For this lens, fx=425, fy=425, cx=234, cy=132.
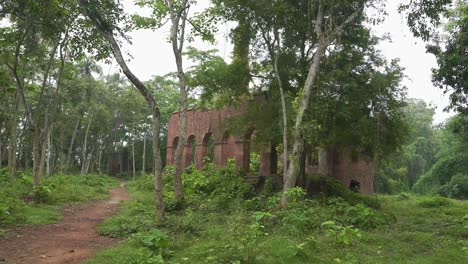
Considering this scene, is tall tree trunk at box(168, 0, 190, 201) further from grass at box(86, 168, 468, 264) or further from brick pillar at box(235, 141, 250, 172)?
brick pillar at box(235, 141, 250, 172)

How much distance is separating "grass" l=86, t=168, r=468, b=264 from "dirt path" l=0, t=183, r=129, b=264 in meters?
0.42

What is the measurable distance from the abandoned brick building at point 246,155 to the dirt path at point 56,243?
7483 millimetres

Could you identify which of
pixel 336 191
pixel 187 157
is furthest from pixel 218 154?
pixel 336 191

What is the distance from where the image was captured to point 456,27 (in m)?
13.7

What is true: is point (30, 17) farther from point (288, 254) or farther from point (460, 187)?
point (460, 187)

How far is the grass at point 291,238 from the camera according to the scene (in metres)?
6.82

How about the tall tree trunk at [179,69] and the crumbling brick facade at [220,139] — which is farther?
the crumbling brick facade at [220,139]

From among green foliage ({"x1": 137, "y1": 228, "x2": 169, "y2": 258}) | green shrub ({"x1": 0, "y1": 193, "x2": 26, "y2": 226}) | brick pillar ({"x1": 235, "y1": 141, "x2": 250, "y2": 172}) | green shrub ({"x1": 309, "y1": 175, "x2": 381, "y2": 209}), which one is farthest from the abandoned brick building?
green foliage ({"x1": 137, "y1": 228, "x2": 169, "y2": 258})

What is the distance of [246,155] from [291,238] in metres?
11.3

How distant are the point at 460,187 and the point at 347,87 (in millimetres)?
18482

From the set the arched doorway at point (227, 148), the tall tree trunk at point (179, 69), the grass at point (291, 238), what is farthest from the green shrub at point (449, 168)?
the tall tree trunk at point (179, 69)

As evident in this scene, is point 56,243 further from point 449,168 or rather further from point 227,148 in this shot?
point 449,168

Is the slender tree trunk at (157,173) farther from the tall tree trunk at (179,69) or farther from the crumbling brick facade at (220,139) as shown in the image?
the crumbling brick facade at (220,139)

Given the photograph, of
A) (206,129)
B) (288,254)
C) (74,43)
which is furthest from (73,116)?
(288,254)
